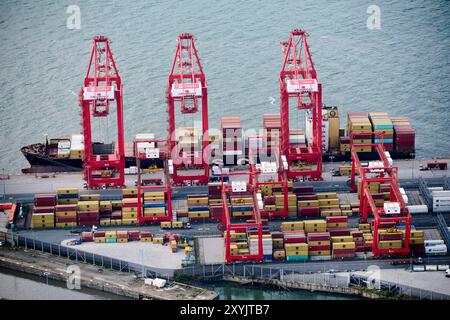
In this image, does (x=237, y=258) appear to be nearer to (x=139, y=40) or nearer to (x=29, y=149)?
(x=29, y=149)

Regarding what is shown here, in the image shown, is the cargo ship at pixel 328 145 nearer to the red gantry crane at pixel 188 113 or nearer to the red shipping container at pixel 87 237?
the red gantry crane at pixel 188 113

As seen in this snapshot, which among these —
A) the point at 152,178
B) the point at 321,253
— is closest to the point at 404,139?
the point at 321,253

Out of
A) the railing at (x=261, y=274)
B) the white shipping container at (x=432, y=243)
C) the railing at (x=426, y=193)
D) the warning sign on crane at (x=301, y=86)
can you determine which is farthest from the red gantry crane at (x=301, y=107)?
the white shipping container at (x=432, y=243)

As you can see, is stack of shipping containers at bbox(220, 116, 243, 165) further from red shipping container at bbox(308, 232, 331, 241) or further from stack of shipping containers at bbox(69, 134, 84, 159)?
red shipping container at bbox(308, 232, 331, 241)

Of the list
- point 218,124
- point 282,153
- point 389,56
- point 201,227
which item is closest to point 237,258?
point 201,227

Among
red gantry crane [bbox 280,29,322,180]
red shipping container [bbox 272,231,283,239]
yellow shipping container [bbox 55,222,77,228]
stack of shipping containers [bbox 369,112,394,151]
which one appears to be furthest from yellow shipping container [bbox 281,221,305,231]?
yellow shipping container [bbox 55,222,77,228]

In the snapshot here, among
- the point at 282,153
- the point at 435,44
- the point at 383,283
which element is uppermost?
the point at 435,44

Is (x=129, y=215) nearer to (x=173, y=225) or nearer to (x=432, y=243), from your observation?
(x=173, y=225)
